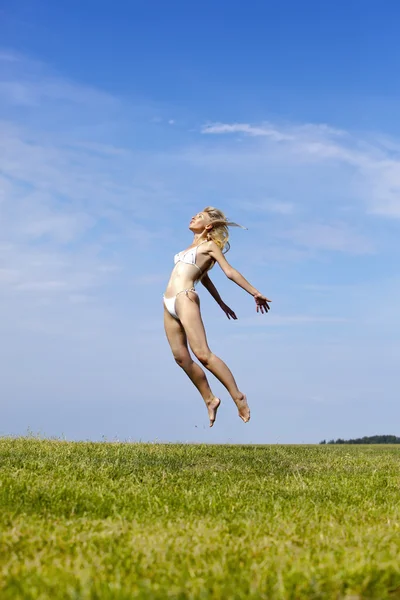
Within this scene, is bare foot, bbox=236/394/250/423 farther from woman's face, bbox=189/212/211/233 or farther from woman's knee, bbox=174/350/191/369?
woman's face, bbox=189/212/211/233

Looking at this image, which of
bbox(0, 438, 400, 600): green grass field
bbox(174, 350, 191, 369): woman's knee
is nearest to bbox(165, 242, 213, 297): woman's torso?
bbox(174, 350, 191, 369): woman's knee

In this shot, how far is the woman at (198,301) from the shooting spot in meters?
9.59

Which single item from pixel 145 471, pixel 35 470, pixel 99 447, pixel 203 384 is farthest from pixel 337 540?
pixel 99 447

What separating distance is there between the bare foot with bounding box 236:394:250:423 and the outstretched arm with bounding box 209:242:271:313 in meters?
1.27

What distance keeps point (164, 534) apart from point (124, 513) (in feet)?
3.13

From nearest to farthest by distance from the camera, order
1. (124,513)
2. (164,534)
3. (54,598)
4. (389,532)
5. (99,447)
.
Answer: (54,598) → (164,534) → (389,532) → (124,513) → (99,447)

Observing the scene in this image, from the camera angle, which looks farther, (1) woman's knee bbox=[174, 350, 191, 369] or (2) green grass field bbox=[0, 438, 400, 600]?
(1) woman's knee bbox=[174, 350, 191, 369]

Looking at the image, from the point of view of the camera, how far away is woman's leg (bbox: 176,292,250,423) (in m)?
9.58

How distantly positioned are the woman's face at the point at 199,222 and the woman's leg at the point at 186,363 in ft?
4.34

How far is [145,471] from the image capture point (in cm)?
845

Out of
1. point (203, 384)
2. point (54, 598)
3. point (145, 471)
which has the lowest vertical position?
point (54, 598)

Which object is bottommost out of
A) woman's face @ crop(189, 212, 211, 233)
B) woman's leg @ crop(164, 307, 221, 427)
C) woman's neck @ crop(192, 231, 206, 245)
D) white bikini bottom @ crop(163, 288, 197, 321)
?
woman's leg @ crop(164, 307, 221, 427)

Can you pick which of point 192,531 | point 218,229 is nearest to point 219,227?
point 218,229

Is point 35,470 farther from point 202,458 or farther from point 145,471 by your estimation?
point 202,458
